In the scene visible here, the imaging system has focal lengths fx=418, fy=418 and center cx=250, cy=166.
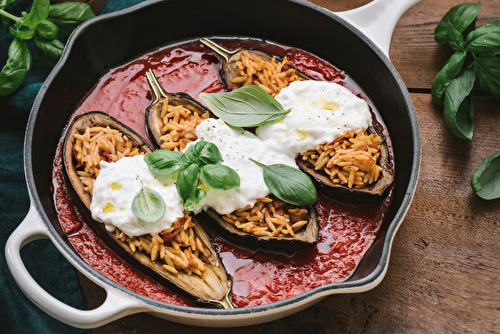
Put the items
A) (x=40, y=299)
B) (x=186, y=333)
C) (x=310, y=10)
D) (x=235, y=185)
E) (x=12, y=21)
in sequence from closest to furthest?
(x=40, y=299)
(x=235, y=185)
(x=186, y=333)
(x=310, y=10)
(x=12, y=21)

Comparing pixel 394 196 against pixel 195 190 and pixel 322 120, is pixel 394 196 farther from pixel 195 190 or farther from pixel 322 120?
pixel 195 190

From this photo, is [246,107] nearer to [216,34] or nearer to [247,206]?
[247,206]

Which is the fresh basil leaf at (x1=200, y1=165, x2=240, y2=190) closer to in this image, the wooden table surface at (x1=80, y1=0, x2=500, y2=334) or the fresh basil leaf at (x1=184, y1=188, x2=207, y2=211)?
the fresh basil leaf at (x1=184, y1=188, x2=207, y2=211)

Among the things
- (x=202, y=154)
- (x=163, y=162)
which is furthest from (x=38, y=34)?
(x=202, y=154)

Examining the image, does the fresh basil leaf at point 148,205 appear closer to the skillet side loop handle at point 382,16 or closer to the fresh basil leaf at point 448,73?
the skillet side loop handle at point 382,16

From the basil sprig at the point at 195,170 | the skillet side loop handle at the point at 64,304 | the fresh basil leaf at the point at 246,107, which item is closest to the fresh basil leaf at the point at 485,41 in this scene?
the fresh basil leaf at the point at 246,107

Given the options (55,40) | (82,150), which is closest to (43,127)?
(82,150)
